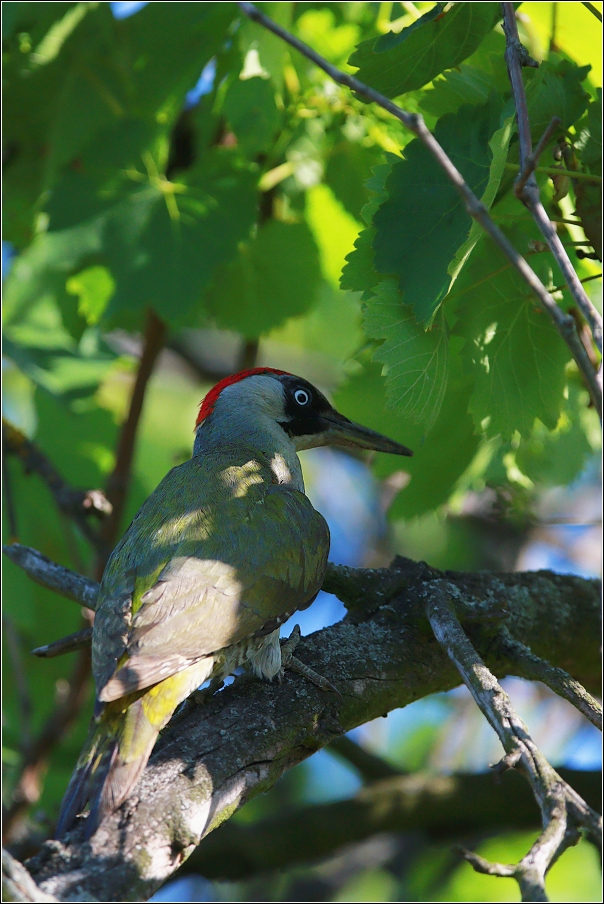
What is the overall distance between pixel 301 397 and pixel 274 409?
147 mm

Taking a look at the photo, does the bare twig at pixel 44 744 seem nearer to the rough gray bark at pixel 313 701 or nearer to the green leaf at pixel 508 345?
the rough gray bark at pixel 313 701

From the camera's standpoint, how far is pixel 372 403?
3.90 meters

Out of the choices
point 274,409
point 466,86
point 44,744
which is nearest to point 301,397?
point 274,409

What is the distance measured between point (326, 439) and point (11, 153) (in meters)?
2.26

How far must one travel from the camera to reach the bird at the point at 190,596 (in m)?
2.47

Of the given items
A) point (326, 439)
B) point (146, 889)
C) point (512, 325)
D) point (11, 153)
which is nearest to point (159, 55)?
point (11, 153)

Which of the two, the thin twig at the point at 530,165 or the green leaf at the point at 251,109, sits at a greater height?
the green leaf at the point at 251,109

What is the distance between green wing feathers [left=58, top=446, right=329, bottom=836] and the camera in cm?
246

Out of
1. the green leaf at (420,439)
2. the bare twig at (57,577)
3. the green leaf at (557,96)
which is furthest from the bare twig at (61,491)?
the green leaf at (557,96)

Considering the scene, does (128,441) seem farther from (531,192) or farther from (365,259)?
(531,192)

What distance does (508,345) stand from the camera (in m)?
2.98

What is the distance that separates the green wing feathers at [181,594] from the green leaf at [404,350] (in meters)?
0.76

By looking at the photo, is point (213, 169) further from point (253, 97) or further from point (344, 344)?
point (344, 344)

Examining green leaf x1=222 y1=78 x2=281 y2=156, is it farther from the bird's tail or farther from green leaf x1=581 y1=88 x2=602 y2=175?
the bird's tail
